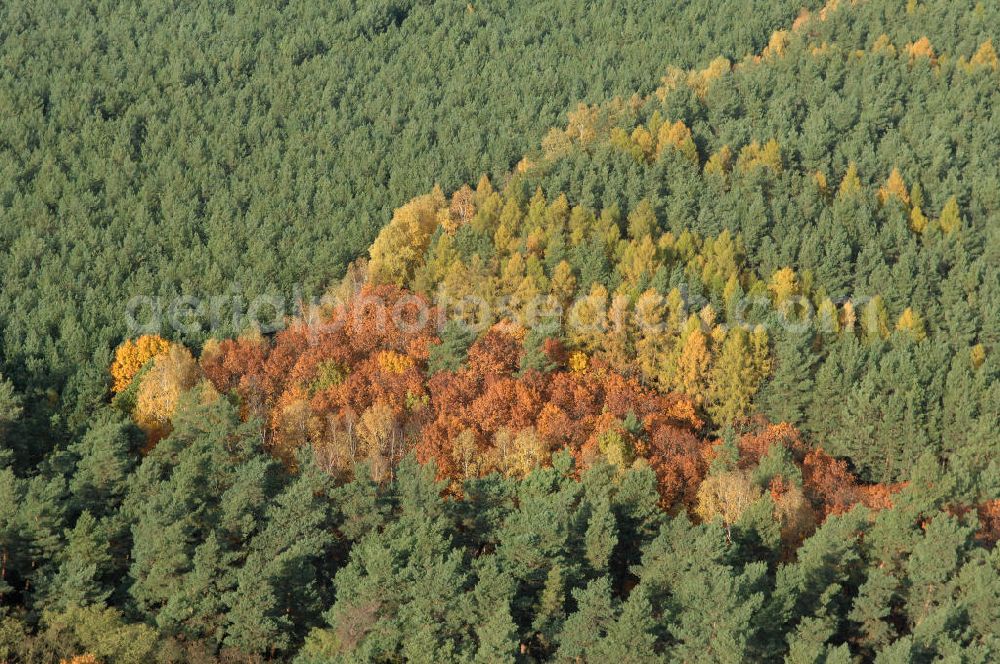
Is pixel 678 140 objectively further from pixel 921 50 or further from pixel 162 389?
pixel 162 389

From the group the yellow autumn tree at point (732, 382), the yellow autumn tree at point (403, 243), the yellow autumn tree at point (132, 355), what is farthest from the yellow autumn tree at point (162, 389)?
the yellow autumn tree at point (732, 382)

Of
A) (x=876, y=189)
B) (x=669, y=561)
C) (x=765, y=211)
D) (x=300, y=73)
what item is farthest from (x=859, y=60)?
(x=669, y=561)

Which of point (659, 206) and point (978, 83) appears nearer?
point (659, 206)

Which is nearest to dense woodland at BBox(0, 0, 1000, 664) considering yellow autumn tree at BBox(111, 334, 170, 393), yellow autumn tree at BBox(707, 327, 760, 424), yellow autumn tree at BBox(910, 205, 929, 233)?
yellow autumn tree at BBox(707, 327, 760, 424)

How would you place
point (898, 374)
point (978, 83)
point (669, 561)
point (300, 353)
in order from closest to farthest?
point (669, 561), point (898, 374), point (300, 353), point (978, 83)

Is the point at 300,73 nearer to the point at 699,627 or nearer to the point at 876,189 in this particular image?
the point at 876,189

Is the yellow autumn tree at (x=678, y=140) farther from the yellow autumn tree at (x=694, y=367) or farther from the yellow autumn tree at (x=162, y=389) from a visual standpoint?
the yellow autumn tree at (x=162, y=389)

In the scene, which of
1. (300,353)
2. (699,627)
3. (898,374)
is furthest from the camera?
(300,353)

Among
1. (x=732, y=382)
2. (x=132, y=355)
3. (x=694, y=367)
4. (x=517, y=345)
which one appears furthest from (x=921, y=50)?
(x=132, y=355)

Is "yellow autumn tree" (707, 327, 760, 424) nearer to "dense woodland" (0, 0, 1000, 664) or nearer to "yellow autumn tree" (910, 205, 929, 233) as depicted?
"dense woodland" (0, 0, 1000, 664)
